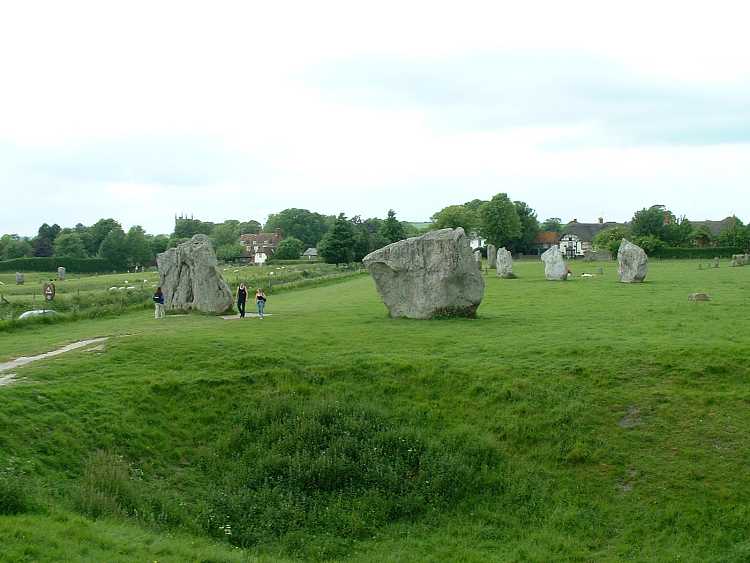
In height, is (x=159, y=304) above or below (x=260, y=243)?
below

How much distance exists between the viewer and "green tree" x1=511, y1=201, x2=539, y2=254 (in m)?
150

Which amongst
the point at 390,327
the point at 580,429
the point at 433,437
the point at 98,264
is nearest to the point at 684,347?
the point at 580,429

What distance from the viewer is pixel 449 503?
16.6m

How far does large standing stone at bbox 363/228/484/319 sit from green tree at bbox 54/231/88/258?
108 m

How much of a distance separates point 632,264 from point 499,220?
281 ft

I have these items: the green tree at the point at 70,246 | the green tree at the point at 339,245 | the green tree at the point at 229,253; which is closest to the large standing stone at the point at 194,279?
the green tree at the point at 339,245

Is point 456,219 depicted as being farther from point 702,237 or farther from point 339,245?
point 339,245

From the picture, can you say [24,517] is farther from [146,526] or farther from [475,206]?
[475,206]

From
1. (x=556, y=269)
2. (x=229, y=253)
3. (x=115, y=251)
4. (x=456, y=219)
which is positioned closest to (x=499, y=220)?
(x=456, y=219)

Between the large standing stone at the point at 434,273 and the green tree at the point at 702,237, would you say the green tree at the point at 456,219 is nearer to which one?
the green tree at the point at 702,237

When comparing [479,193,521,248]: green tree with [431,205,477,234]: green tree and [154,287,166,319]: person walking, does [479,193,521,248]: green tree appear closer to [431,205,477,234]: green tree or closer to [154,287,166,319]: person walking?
[431,205,477,234]: green tree

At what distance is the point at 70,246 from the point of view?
12738 centimetres

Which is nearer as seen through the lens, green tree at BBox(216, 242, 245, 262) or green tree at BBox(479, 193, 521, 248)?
green tree at BBox(479, 193, 521, 248)

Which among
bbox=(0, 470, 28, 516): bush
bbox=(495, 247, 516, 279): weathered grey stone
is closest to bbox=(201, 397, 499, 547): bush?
bbox=(0, 470, 28, 516): bush
